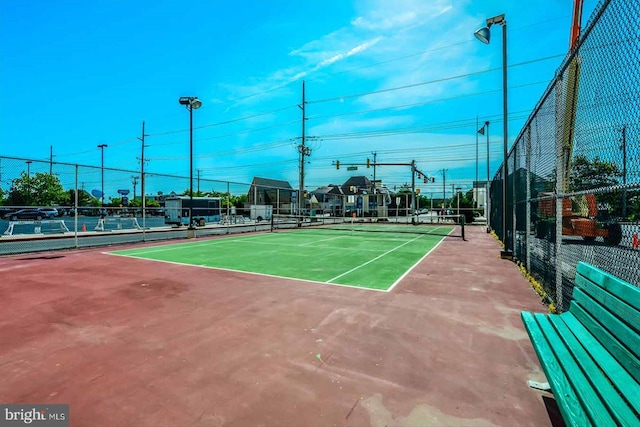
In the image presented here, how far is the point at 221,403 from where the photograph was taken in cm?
267

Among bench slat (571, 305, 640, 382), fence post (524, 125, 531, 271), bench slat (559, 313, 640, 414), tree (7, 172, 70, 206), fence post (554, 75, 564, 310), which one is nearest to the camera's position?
bench slat (559, 313, 640, 414)

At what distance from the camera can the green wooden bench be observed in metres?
1.87

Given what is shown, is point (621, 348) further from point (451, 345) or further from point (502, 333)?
point (502, 333)

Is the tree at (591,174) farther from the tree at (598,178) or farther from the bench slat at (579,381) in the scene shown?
the bench slat at (579,381)

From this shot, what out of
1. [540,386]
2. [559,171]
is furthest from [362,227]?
[540,386]

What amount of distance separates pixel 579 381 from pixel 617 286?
2.58 feet

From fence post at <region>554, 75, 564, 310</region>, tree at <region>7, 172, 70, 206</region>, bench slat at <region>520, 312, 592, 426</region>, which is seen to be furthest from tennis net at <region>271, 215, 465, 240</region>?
bench slat at <region>520, 312, 592, 426</region>

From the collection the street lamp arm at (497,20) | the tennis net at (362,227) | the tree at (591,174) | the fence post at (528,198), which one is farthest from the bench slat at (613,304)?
the tennis net at (362,227)

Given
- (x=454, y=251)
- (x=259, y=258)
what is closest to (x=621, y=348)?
(x=259, y=258)

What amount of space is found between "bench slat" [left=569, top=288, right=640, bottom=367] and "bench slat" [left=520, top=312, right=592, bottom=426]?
0.38m

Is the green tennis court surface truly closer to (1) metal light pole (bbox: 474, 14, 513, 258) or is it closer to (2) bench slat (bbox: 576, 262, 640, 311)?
(1) metal light pole (bbox: 474, 14, 513, 258)

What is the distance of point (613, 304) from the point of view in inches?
95.4

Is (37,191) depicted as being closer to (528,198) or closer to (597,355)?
(528,198)

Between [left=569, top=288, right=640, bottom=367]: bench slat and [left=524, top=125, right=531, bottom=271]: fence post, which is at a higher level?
[left=524, top=125, right=531, bottom=271]: fence post
